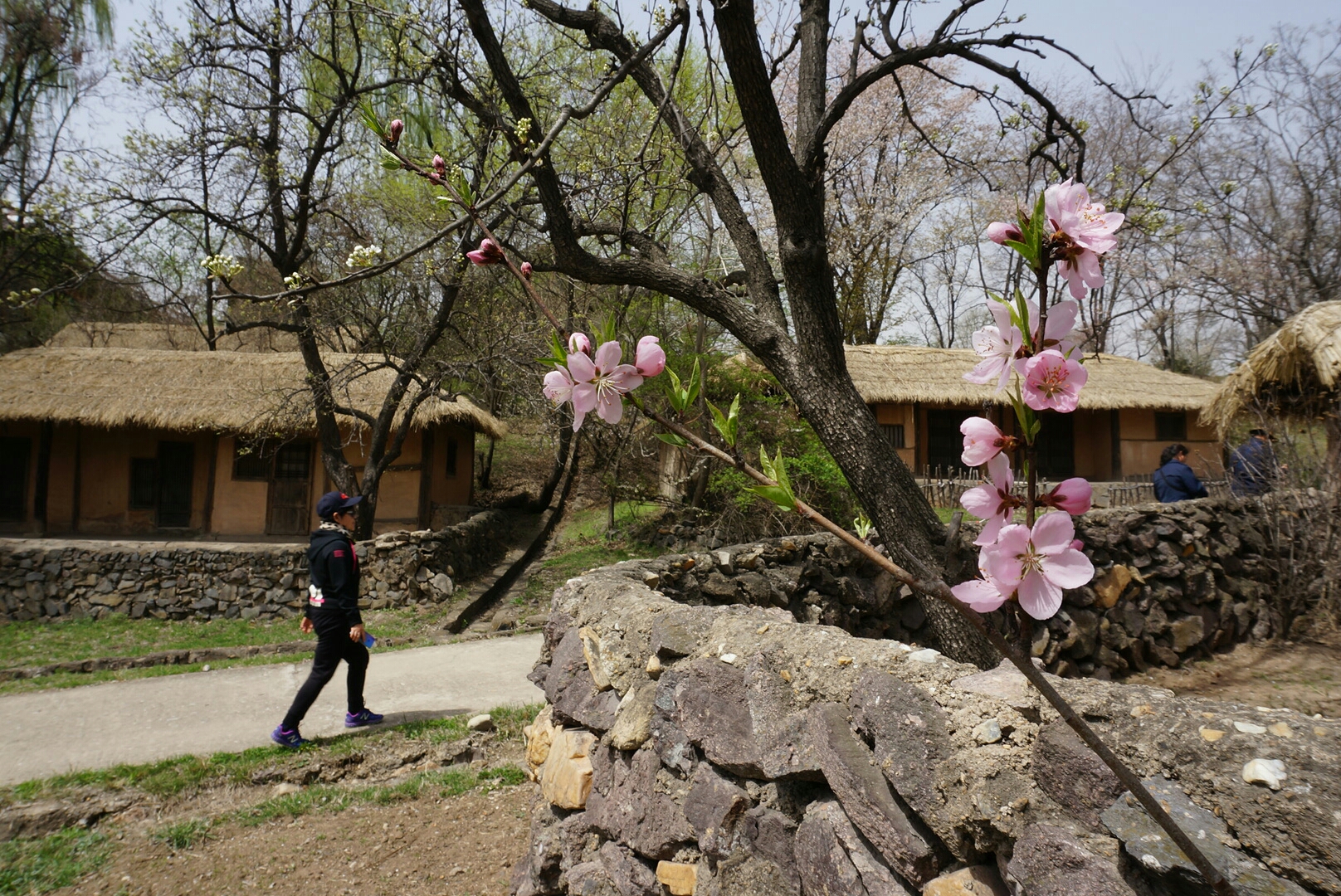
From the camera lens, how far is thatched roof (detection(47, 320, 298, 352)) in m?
23.4

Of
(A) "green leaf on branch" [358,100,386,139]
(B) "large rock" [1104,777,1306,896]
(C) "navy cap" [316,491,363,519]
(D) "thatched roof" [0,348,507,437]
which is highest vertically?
(D) "thatched roof" [0,348,507,437]

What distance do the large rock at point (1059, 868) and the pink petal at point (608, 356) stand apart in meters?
1.29

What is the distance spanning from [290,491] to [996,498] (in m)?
16.4

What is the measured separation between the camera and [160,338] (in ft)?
81.6

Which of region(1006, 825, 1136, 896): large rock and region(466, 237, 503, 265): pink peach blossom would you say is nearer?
region(1006, 825, 1136, 896): large rock

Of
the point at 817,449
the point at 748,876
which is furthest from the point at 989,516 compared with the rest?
the point at 817,449

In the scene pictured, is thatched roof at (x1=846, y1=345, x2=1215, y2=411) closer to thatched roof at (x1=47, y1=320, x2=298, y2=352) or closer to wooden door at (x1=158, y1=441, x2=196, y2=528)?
wooden door at (x1=158, y1=441, x2=196, y2=528)

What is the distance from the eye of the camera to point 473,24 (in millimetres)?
4426

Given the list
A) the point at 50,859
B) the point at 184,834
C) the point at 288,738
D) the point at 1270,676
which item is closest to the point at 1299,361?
the point at 1270,676

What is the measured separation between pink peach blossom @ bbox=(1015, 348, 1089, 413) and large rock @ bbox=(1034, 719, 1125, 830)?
881mm

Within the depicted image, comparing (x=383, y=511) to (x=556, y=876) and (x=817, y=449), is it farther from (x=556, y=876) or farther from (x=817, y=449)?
(x=556, y=876)

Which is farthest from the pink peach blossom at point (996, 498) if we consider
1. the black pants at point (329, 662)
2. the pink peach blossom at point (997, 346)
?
the black pants at point (329, 662)

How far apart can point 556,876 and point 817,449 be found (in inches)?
325

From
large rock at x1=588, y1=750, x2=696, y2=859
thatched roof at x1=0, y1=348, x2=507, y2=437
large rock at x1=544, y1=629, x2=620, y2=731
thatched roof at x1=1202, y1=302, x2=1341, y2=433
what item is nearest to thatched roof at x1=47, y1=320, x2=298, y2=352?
thatched roof at x1=0, y1=348, x2=507, y2=437
